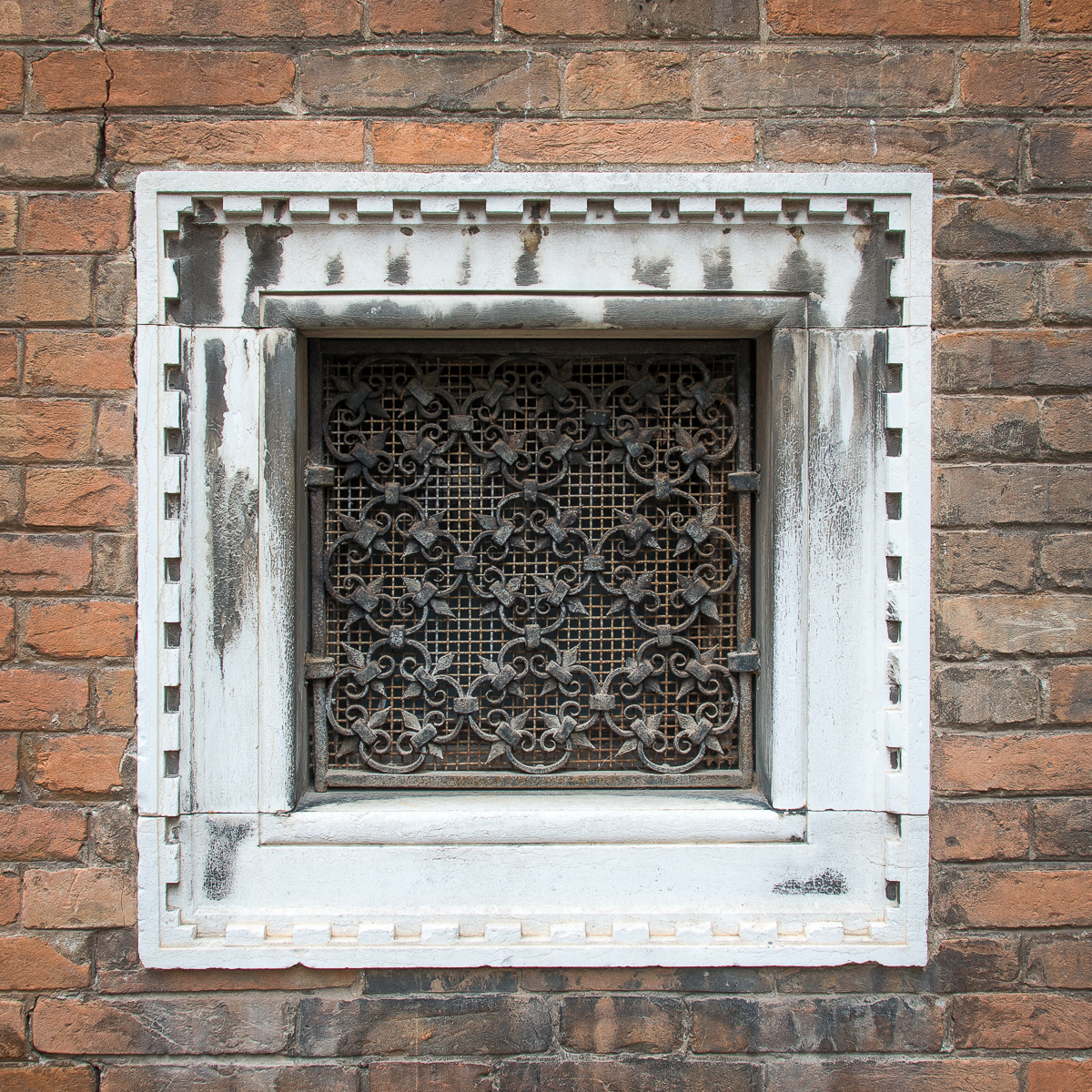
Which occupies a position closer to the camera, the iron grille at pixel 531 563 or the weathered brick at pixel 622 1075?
the weathered brick at pixel 622 1075

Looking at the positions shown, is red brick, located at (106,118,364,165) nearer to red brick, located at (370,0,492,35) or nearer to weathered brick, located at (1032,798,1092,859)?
red brick, located at (370,0,492,35)

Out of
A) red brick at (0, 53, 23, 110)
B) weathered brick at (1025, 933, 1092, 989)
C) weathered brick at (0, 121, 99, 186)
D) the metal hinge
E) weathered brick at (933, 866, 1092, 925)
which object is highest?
red brick at (0, 53, 23, 110)

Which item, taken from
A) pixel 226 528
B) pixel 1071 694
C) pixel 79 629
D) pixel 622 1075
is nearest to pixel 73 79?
pixel 226 528

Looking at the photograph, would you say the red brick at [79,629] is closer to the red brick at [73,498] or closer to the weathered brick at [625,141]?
the red brick at [73,498]

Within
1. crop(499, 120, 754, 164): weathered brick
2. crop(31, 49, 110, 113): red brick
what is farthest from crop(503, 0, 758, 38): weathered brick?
crop(31, 49, 110, 113): red brick

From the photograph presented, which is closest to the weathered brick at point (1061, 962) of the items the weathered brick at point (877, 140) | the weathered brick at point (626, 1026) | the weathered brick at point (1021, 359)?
the weathered brick at point (626, 1026)

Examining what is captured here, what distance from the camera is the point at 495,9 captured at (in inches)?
70.7

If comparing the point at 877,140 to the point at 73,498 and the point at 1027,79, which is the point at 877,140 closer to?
the point at 1027,79

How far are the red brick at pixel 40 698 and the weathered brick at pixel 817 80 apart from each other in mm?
2189

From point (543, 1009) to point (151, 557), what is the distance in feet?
4.98

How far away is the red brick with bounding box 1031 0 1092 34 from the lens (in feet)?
5.94

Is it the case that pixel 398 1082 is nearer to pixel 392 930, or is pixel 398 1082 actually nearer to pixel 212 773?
pixel 392 930

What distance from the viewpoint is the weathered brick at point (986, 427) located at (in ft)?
5.94

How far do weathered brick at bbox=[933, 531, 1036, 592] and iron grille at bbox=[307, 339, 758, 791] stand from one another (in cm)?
51
